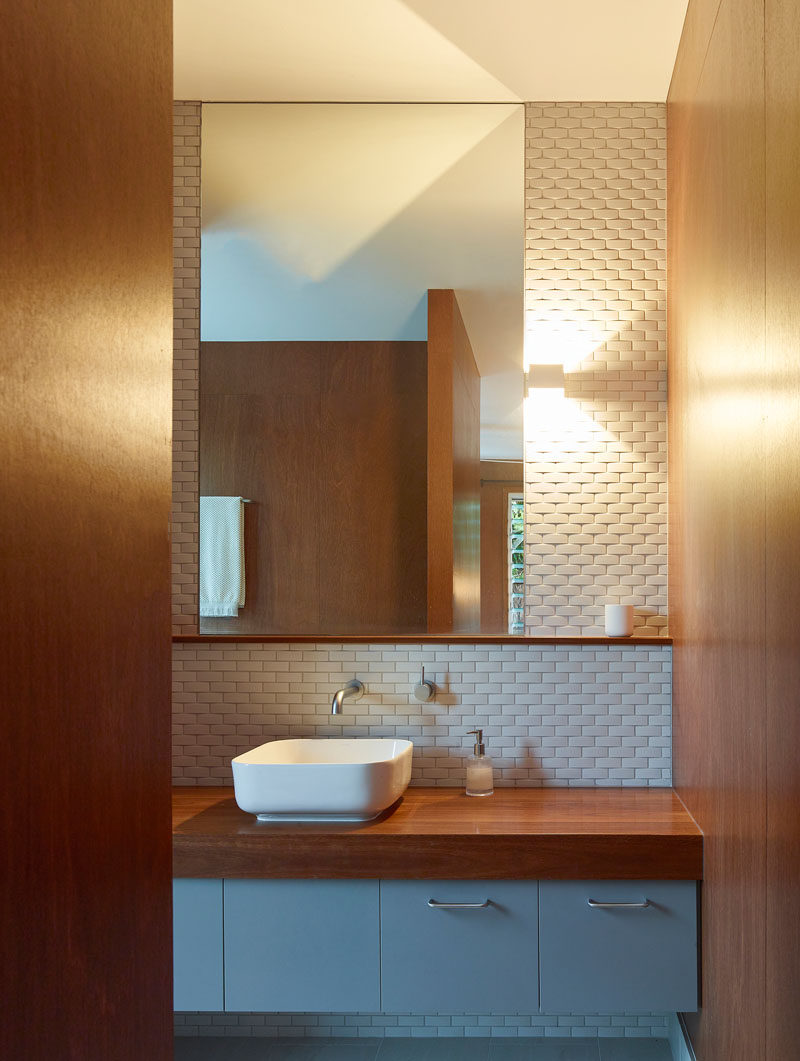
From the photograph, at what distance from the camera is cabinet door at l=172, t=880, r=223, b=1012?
101 inches

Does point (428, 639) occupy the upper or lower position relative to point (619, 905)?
upper

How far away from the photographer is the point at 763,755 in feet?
6.00

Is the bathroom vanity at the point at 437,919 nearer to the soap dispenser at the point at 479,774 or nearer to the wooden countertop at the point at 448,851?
the wooden countertop at the point at 448,851

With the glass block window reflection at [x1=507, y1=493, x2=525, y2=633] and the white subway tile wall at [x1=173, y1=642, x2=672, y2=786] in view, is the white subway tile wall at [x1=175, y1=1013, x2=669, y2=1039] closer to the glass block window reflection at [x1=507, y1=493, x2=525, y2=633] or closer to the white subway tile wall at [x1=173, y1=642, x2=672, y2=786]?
the white subway tile wall at [x1=173, y1=642, x2=672, y2=786]

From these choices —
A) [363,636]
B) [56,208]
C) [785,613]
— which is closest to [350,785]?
[363,636]

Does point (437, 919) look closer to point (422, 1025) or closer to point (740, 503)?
point (422, 1025)

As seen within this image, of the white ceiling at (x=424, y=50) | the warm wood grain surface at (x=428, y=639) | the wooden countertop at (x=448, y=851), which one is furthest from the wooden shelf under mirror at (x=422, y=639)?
the white ceiling at (x=424, y=50)

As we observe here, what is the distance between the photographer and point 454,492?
3160mm

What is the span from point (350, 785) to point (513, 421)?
4.43 ft

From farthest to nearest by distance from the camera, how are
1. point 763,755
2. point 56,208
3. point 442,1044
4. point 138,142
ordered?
point 442,1044 < point 763,755 < point 138,142 < point 56,208

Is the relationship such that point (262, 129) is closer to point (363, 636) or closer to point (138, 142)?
point (363, 636)

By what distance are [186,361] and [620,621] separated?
174cm

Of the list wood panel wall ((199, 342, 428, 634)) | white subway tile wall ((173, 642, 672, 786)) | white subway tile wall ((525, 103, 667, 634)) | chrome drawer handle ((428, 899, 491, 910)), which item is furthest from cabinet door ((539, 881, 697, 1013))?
wood panel wall ((199, 342, 428, 634))

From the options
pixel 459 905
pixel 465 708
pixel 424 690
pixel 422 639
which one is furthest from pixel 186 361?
pixel 459 905
